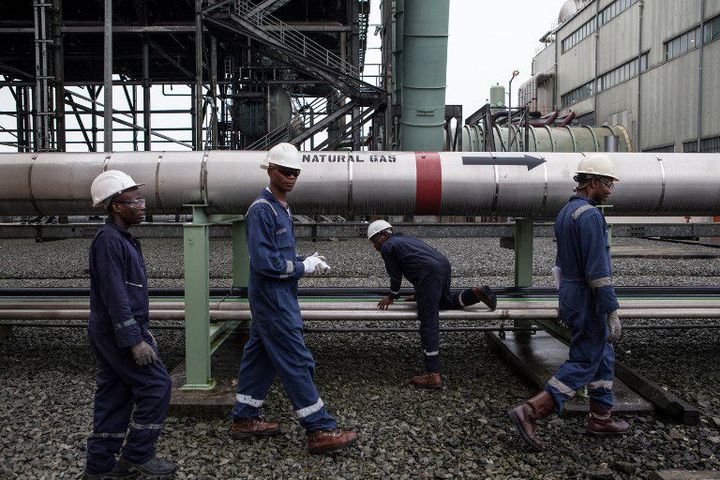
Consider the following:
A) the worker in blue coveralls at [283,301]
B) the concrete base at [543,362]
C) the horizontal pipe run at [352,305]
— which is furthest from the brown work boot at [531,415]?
the horizontal pipe run at [352,305]

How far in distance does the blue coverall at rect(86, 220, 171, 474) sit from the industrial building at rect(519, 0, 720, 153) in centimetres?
2093

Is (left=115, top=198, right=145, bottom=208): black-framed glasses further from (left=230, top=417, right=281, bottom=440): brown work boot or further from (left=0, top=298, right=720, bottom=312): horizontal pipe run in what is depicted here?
(left=0, top=298, right=720, bottom=312): horizontal pipe run

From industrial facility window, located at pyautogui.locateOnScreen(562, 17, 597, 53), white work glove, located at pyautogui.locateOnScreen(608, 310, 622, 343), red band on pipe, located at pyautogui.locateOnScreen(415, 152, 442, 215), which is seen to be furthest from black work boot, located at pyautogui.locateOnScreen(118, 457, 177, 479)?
industrial facility window, located at pyautogui.locateOnScreen(562, 17, 597, 53)

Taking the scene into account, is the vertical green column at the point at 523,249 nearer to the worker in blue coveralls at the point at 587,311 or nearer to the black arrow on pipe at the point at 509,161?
the black arrow on pipe at the point at 509,161

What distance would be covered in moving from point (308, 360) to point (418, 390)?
1436 millimetres

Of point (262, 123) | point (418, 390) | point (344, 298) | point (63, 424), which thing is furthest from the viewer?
point (262, 123)

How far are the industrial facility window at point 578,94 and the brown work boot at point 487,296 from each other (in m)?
27.4

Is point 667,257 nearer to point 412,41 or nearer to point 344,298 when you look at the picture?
point 412,41

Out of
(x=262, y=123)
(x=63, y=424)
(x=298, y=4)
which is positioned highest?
(x=298, y=4)

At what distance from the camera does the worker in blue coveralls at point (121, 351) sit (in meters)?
2.96

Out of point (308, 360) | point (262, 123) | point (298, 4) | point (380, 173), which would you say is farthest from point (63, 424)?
point (298, 4)

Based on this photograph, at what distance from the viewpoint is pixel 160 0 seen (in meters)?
17.4

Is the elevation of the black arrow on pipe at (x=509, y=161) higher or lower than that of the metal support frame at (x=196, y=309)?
higher

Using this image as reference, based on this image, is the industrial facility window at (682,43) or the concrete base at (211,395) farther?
the industrial facility window at (682,43)
